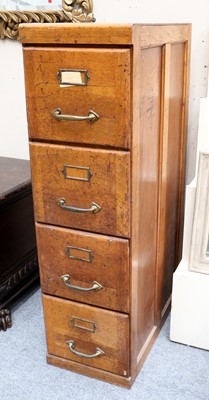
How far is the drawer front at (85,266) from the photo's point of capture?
123 cm

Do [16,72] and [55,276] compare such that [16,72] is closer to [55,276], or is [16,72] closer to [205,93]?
[205,93]

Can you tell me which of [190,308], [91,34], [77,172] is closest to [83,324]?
[190,308]

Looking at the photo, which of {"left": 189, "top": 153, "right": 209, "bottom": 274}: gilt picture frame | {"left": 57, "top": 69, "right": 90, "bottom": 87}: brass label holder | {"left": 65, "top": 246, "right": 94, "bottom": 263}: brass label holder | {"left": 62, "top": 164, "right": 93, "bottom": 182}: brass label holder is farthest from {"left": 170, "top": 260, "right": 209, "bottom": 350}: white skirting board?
{"left": 57, "top": 69, "right": 90, "bottom": 87}: brass label holder

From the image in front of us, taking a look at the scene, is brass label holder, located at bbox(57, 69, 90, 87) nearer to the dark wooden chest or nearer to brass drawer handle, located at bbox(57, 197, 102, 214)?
brass drawer handle, located at bbox(57, 197, 102, 214)

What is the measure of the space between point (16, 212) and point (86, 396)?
71cm

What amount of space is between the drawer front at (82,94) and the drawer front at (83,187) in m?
0.04

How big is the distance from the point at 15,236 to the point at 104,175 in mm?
703

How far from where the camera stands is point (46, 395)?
4.51 ft

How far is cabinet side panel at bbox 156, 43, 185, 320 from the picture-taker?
1.34m

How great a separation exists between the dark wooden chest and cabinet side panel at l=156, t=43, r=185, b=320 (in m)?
0.56

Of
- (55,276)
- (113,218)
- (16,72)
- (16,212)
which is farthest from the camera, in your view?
(16,72)

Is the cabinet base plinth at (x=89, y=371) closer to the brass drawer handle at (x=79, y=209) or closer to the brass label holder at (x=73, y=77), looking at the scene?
the brass drawer handle at (x=79, y=209)

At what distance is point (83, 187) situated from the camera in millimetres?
1191

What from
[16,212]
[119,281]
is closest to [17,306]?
[16,212]
